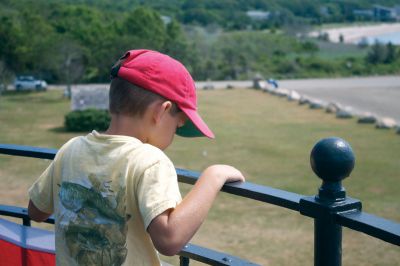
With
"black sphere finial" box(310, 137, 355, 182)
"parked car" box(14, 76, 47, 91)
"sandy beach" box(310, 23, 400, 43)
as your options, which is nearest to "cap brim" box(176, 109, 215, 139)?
"black sphere finial" box(310, 137, 355, 182)

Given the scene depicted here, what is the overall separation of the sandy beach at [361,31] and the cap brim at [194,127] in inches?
3780

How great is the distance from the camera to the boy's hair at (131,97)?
1766 mm

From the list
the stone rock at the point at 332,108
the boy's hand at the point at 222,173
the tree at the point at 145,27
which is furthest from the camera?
the tree at the point at 145,27

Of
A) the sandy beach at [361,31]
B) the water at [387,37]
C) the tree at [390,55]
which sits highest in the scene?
the tree at [390,55]

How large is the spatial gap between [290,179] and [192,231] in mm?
15836

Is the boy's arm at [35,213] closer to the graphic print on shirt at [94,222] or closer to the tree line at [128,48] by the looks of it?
the graphic print on shirt at [94,222]

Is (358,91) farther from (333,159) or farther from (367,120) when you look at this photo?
(333,159)

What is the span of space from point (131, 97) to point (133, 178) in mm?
229

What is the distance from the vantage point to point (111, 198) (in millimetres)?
1745

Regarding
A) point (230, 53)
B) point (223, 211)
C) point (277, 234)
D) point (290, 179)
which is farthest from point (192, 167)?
point (230, 53)

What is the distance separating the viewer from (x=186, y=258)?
88.7 inches

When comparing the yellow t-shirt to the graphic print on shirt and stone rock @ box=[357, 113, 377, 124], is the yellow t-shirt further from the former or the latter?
stone rock @ box=[357, 113, 377, 124]

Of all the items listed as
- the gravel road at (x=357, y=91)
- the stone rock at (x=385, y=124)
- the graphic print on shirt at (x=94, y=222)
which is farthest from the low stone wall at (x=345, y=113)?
the graphic print on shirt at (x=94, y=222)

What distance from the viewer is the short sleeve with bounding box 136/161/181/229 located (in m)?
1.64
